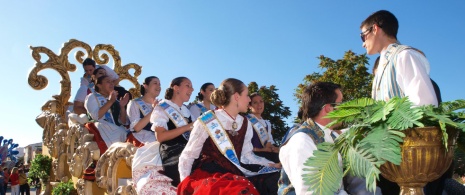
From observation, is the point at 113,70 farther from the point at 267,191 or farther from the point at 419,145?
the point at 419,145

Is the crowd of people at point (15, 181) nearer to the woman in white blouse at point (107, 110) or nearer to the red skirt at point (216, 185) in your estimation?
the woman in white blouse at point (107, 110)

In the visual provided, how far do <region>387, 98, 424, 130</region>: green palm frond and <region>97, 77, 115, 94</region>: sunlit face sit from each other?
17.9ft

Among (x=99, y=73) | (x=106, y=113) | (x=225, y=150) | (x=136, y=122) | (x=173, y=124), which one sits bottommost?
(x=225, y=150)

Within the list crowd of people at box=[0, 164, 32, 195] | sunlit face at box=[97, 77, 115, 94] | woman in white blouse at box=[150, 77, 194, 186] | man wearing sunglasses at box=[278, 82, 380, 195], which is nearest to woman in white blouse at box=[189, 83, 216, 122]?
sunlit face at box=[97, 77, 115, 94]

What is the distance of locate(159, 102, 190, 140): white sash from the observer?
462 centimetres

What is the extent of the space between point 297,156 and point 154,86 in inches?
154

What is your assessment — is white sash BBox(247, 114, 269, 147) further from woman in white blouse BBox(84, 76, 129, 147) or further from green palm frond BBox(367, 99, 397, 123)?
green palm frond BBox(367, 99, 397, 123)

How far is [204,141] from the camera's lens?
11.8 feet

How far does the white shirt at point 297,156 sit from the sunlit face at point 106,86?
4918mm

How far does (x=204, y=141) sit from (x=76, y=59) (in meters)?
5.32

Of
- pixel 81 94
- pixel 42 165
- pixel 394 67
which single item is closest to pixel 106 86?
pixel 81 94

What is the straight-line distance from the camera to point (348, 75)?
14.0 m

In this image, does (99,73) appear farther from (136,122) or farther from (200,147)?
(200,147)

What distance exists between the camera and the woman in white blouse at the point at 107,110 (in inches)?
236
